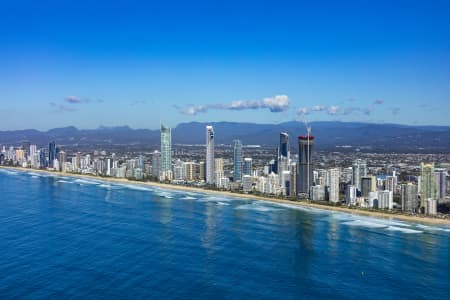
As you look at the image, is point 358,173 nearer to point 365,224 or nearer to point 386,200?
point 386,200

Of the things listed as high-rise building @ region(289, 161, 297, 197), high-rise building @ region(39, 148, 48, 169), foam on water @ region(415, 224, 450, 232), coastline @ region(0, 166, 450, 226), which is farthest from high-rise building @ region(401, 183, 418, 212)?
high-rise building @ region(39, 148, 48, 169)

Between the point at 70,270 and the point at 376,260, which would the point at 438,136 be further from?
the point at 70,270

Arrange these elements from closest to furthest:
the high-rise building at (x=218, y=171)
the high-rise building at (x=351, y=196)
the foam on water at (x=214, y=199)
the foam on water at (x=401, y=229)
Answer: the foam on water at (x=401, y=229)
the high-rise building at (x=351, y=196)
the foam on water at (x=214, y=199)
the high-rise building at (x=218, y=171)

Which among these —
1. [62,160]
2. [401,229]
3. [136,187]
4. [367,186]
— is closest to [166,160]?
[136,187]

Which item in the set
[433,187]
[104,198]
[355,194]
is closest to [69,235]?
[104,198]

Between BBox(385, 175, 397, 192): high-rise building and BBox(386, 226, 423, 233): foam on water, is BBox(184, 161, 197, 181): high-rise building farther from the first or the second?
BBox(386, 226, 423, 233): foam on water

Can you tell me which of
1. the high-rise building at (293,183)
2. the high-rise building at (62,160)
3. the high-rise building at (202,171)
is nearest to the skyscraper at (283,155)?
the high-rise building at (293,183)

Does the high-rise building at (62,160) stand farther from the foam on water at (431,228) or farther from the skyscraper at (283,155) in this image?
the foam on water at (431,228)
